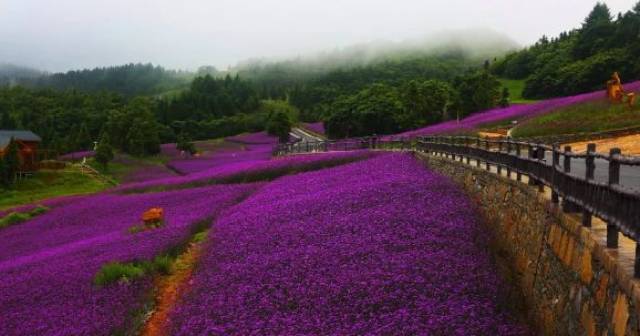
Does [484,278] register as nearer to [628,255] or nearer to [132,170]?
[628,255]

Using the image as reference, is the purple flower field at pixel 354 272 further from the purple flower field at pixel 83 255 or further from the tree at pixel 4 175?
the tree at pixel 4 175

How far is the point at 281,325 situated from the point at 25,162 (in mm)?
64240

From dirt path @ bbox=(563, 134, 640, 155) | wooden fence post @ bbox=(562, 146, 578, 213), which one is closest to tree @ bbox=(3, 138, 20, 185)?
dirt path @ bbox=(563, 134, 640, 155)

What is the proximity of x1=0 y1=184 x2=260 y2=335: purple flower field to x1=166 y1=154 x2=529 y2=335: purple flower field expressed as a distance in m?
1.81

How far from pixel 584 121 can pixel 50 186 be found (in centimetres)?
5141

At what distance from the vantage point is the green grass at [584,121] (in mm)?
35625

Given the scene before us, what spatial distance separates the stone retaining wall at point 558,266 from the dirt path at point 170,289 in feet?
26.1

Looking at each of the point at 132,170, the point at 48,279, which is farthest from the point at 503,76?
the point at 48,279

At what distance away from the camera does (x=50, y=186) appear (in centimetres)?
6106

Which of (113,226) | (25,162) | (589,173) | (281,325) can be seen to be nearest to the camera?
(589,173)

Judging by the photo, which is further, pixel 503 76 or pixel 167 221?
pixel 503 76

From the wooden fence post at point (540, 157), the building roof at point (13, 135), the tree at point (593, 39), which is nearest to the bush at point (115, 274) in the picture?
the wooden fence post at point (540, 157)

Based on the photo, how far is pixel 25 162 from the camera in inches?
A: 2616

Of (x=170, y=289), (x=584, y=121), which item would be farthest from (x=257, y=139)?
(x=170, y=289)
